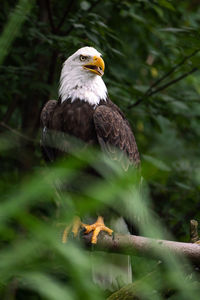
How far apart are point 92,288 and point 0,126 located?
3.72 metres

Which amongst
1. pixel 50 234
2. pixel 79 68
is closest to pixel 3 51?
pixel 50 234

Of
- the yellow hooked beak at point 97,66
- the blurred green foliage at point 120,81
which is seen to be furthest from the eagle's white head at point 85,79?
the blurred green foliage at point 120,81

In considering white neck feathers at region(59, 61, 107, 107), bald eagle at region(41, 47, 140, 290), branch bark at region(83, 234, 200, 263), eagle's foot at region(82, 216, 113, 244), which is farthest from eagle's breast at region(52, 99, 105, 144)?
branch bark at region(83, 234, 200, 263)

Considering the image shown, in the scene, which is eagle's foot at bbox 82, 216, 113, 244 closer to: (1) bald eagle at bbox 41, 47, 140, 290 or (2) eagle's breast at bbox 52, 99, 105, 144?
(1) bald eagle at bbox 41, 47, 140, 290

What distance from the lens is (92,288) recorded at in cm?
79

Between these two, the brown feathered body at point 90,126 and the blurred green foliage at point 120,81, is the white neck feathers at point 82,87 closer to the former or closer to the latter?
the brown feathered body at point 90,126

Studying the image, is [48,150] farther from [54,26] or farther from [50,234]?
[50,234]

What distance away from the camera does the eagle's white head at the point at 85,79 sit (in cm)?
374

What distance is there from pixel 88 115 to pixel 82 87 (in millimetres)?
335

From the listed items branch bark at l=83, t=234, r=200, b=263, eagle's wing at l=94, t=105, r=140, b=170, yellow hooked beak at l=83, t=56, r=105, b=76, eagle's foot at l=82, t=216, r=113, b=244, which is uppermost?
yellow hooked beak at l=83, t=56, r=105, b=76

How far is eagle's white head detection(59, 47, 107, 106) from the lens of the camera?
3744 millimetres

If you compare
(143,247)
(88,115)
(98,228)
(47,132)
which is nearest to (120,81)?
(88,115)

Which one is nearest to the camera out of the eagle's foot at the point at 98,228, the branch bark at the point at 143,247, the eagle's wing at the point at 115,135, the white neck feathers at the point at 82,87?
the branch bark at the point at 143,247

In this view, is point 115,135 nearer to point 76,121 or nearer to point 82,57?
point 76,121
